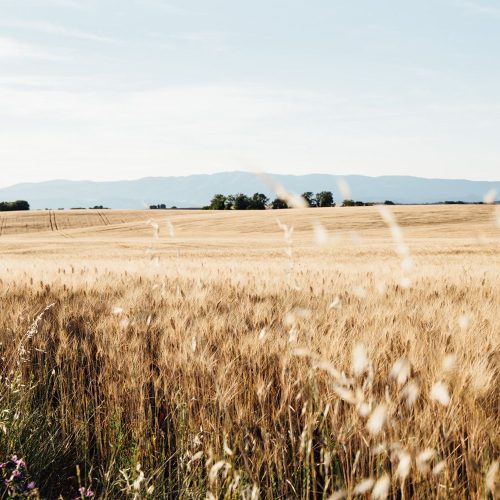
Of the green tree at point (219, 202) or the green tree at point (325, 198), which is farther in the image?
the green tree at point (219, 202)

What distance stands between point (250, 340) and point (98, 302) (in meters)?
1.73

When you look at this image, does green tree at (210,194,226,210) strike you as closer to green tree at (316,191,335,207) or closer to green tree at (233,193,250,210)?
green tree at (233,193,250,210)

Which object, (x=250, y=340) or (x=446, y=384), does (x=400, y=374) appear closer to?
(x=446, y=384)

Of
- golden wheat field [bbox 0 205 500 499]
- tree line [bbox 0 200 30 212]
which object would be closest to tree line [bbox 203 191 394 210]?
tree line [bbox 0 200 30 212]

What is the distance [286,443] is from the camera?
6.27ft

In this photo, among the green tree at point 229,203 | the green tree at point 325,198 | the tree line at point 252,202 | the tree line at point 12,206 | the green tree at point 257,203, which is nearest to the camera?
the green tree at point 325,198

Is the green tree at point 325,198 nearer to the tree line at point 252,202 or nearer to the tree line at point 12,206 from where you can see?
the tree line at point 252,202

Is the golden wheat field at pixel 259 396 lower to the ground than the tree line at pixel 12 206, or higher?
lower

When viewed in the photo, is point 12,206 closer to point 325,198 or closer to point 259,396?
point 325,198

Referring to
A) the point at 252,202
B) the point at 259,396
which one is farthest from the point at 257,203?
the point at 259,396

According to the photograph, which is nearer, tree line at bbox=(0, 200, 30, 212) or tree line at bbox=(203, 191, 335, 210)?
tree line at bbox=(203, 191, 335, 210)

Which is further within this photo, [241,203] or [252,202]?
[241,203]

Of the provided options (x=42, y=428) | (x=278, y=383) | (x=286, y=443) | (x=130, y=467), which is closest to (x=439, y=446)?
(x=286, y=443)

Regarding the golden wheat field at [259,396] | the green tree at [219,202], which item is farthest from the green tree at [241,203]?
the golden wheat field at [259,396]
